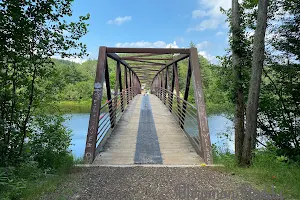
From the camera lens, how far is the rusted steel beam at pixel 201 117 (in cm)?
475

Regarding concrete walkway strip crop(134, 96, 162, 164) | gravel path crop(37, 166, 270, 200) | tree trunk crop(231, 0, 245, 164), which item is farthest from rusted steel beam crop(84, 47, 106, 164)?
tree trunk crop(231, 0, 245, 164)

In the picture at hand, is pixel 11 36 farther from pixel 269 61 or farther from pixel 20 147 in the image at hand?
pixel 269 61

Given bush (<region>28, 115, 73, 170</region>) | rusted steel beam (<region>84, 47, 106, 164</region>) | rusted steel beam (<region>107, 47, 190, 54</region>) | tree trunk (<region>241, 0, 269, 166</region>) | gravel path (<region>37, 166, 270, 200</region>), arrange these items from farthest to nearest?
rusted steel beam (<region>107, 47, 190, 54</region>), rusted steel beam (<region>84, 47, 106, 164</region>), bush (<region>28, 115, 73, 170</region>), tree trunk (<region>241, 0, 269, 166</region>), gravel path (<region>37, 166, 270, 200</region>)

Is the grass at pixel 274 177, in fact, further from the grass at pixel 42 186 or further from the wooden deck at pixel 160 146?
the grass at pixel 42 186

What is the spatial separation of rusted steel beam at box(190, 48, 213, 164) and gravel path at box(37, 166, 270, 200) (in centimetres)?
59

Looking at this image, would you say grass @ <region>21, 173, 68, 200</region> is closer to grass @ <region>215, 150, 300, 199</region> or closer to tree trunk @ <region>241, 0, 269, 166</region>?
grass @ <region>215, 150, 300, 199</region>

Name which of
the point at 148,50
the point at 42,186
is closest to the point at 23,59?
the point at 42,186

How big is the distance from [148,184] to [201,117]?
7.03 feet

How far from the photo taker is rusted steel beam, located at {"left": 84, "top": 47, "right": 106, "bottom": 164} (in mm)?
4723

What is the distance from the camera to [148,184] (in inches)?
136

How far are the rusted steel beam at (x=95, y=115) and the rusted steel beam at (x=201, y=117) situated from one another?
2032 millimetres

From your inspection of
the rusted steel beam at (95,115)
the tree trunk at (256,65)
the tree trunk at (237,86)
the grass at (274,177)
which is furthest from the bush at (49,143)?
the tree trunk at (237,86)

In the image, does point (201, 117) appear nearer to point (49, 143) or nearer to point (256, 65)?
point (256, 65)

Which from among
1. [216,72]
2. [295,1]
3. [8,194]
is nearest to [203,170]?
[8,194]
